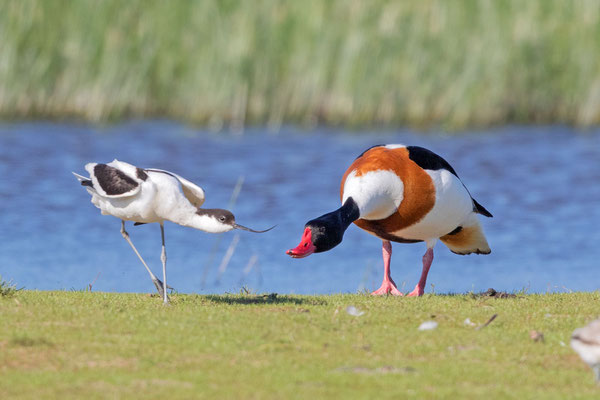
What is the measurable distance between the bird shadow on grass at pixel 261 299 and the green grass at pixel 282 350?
0.11 ft

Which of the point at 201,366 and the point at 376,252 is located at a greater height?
the point at 201,366

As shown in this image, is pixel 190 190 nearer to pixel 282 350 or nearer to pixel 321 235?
pixel 321 235

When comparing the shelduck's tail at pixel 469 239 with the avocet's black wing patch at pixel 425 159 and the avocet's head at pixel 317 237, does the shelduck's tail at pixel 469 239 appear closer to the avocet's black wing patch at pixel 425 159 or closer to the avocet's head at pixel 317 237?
the avocet's black wing patch at pixel 425 159

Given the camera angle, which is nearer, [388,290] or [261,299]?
[261,299]

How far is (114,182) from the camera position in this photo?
910 centimetres

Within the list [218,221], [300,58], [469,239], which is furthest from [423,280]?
[300,58]

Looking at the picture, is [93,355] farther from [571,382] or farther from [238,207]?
[238,207]

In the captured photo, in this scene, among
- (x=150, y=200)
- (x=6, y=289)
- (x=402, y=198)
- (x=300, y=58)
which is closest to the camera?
(x=150, y=200)

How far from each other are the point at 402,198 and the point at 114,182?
2.87 metres

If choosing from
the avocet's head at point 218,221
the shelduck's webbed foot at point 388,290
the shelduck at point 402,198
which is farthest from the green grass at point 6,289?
the shelduck's webbed foot at point 388,290

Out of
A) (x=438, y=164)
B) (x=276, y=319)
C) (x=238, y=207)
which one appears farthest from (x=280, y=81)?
(x=276, y=319)

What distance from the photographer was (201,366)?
6.93m

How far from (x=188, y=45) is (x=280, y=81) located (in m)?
2.42

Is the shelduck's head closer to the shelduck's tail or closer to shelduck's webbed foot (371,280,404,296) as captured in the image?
shelduck's webbed foot (371,280,404,296)
